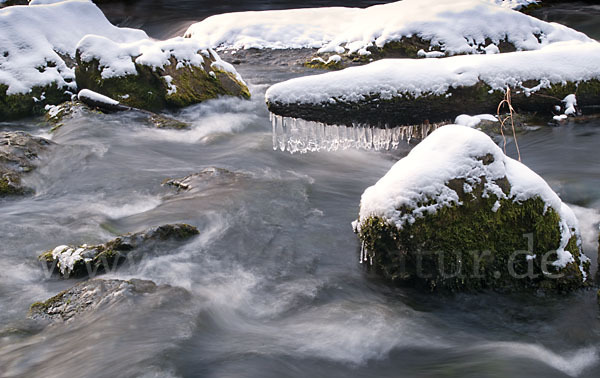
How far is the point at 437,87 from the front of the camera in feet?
18.4

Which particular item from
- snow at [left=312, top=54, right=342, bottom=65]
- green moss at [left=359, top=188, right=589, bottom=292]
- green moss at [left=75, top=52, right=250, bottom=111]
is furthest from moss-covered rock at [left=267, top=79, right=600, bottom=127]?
snow at [left=312, top=54, right=342, bottom=65]

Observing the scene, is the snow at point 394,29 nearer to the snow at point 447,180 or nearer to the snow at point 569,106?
the snow at point 569,106

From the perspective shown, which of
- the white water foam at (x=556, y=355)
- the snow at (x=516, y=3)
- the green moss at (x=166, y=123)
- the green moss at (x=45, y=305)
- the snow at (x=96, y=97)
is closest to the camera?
the white water foam at (x=556, y=355)

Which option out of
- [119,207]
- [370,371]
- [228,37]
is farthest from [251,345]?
[228,37]

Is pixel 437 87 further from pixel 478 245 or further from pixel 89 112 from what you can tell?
pixel 89 112

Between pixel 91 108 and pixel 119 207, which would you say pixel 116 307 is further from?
pixel 91 108

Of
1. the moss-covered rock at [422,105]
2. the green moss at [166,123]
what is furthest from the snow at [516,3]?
the green moss at [166,123]

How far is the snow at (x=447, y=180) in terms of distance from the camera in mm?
3777

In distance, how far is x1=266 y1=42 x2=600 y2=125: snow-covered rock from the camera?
5281mm

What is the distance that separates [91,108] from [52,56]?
1.79 meters

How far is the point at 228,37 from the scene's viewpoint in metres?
15.8

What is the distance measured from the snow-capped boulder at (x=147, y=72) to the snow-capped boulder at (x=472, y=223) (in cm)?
640

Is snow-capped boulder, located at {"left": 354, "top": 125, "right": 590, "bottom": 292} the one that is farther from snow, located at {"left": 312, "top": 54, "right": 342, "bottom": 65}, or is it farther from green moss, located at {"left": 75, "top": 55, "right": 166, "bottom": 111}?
snow, located at {"left": 312, "top": 54, "right": 342, "bottom": 65}

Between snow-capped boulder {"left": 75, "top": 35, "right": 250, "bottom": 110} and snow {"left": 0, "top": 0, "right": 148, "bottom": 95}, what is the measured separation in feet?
2.47
